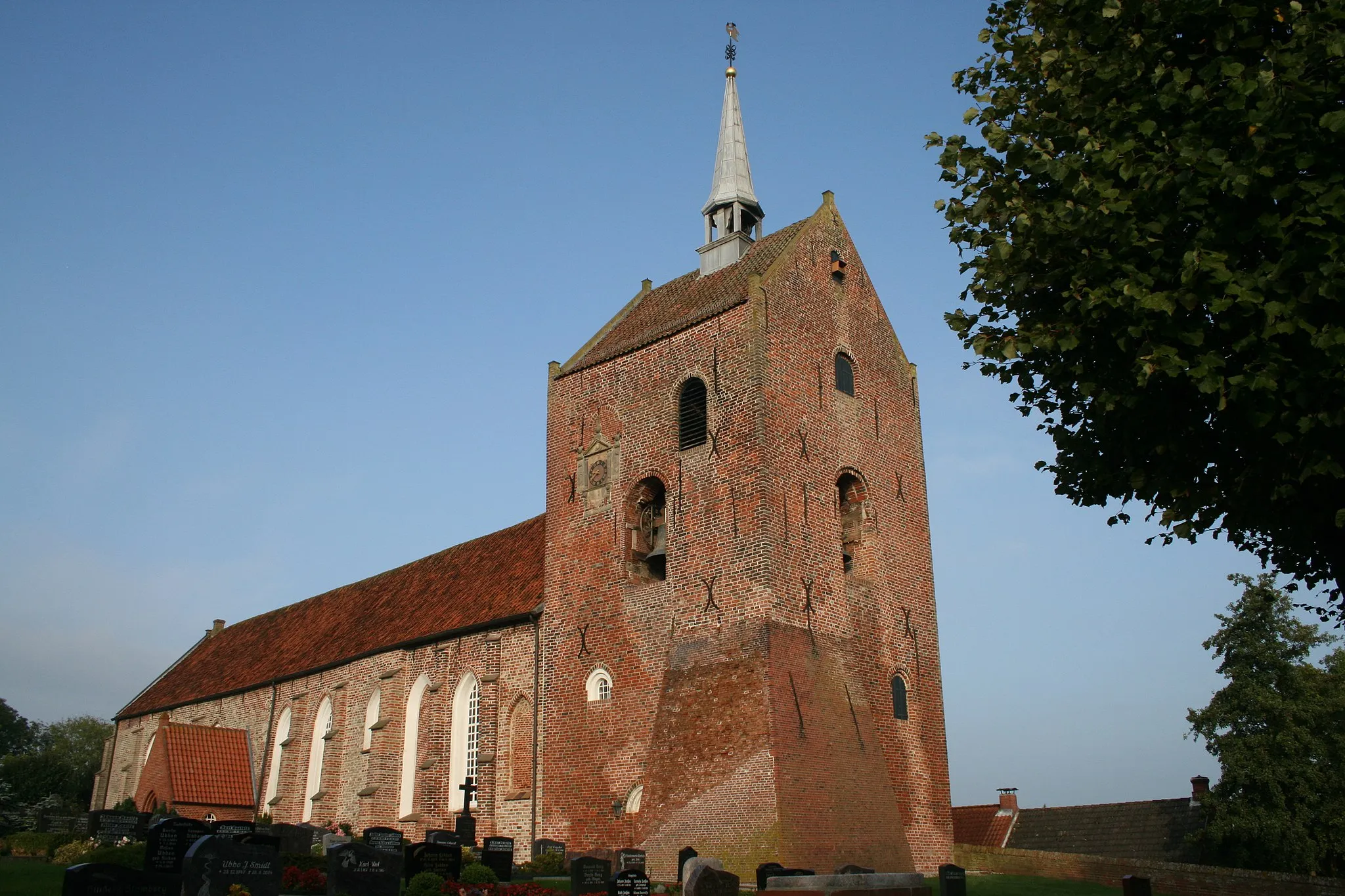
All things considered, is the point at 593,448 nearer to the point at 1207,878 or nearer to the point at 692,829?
the point at 692,829

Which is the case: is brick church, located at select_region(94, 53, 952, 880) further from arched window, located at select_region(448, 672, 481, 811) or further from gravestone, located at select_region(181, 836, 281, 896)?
gravestone, located at select_region(181, 836, 281, 896)

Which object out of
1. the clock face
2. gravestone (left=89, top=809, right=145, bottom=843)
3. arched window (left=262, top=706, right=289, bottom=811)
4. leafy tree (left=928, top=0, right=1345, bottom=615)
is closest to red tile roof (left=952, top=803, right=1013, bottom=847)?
the clock face

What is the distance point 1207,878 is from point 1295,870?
28.6 feet

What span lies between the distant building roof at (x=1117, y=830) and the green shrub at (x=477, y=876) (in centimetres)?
2259

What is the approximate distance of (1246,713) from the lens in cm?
2970

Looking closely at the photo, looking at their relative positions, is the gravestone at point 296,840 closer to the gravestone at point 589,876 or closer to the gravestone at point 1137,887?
the gravestone at point 589,876

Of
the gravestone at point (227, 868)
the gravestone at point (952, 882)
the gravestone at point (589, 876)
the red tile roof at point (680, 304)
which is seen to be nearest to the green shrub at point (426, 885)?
the gravestone at point (227, 868)

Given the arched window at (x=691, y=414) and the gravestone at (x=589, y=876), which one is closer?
the gravestone at (x=589, y=876)

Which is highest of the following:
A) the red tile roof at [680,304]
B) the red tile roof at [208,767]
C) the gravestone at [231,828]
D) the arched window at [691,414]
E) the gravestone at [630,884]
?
the red tile roof at [680,304]

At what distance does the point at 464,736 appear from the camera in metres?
26.9

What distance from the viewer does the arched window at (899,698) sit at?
2253 centimetres

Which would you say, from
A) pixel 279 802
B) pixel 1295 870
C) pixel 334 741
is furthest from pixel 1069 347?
pixel 279 802

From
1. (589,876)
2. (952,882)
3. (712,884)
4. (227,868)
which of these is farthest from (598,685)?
(227,868)

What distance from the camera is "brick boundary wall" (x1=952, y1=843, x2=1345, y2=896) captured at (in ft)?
65.9
